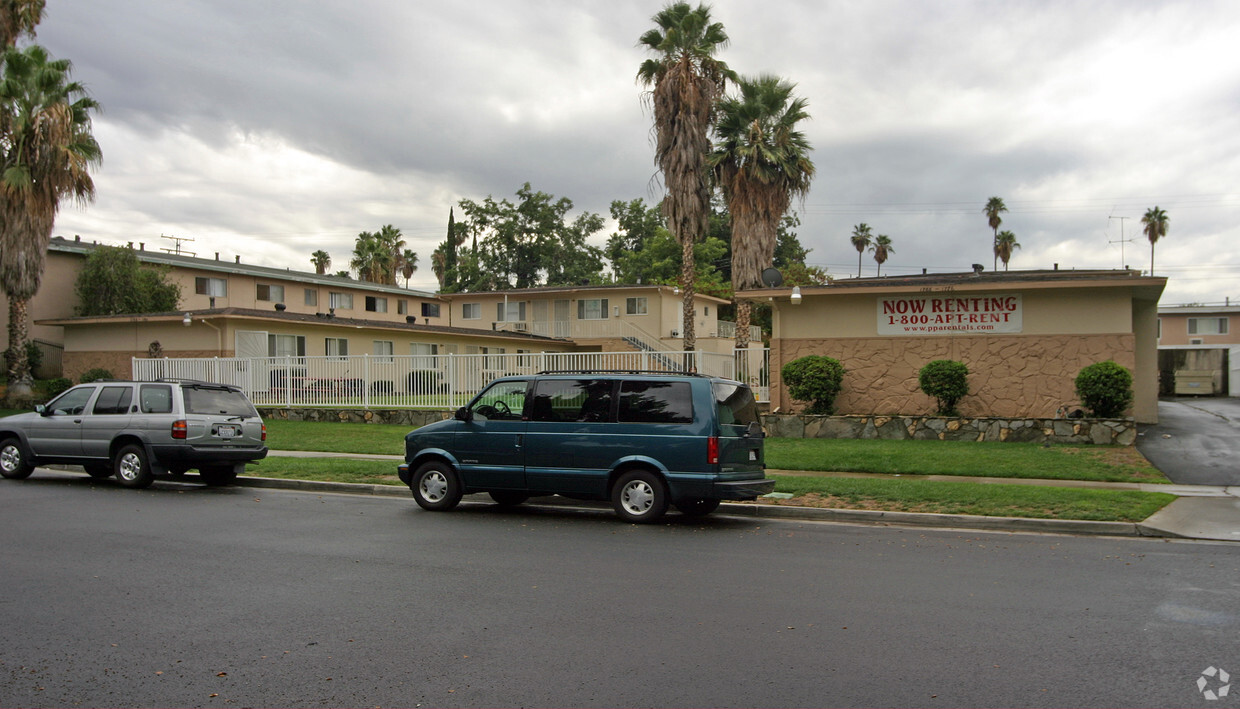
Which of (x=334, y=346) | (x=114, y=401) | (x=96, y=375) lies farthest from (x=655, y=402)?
(x=334, y=346)

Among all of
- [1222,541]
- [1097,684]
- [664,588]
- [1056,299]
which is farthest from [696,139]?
[1097,684]

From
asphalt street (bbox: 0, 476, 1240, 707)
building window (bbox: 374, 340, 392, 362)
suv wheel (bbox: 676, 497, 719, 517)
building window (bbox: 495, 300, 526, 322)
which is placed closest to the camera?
asphalt street (bbox: 0, 476, 1240, 707)

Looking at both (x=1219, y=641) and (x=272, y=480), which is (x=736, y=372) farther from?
(x=1219, y=641)

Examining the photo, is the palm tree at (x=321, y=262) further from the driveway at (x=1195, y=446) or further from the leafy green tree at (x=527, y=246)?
the driveway at (x=1195, y=446)

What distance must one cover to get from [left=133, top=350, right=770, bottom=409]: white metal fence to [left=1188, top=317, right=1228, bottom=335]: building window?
3803 cm

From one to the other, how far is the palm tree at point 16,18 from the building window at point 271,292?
14136 mm

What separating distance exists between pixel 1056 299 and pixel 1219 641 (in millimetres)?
15287

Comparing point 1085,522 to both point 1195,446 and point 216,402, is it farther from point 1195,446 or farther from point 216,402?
point 216,402

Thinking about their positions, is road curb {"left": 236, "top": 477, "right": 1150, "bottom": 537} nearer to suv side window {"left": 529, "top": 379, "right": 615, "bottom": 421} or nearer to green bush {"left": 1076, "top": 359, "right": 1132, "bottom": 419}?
suv side window {"left": 529, "top": 379, "right": 615, "bottom": 421}

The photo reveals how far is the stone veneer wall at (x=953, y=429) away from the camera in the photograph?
1759 cm

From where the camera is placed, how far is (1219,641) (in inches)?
223

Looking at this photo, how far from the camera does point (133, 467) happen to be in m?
13.8

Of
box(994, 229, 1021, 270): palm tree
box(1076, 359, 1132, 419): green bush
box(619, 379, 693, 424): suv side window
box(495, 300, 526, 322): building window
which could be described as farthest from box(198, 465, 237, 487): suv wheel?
box(994, 229, 1021, 270): palm tree

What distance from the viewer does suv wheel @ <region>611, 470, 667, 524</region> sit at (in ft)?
34.8
